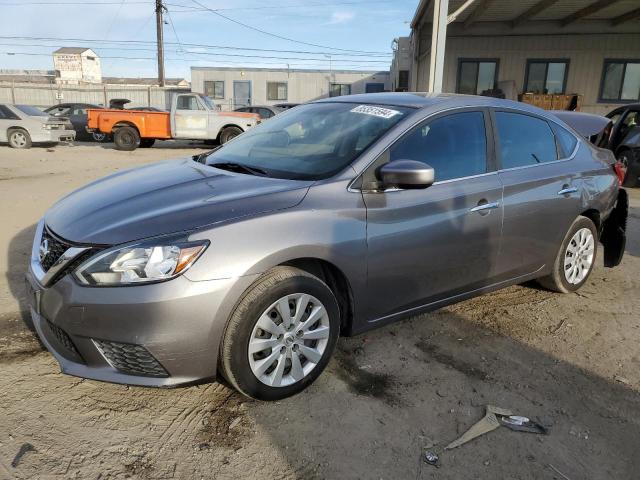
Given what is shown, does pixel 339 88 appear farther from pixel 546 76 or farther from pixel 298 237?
pixel 298 237

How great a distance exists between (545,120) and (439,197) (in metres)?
1.55

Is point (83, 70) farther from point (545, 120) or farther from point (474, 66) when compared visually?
point (545, 120)

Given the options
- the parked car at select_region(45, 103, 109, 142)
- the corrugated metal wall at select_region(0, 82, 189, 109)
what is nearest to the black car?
the parked car at select_region(45, 103, 109, 142)

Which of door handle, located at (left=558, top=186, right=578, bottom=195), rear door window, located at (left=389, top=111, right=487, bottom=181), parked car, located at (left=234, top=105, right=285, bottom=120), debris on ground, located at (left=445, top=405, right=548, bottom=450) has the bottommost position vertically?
debris on ground, located at (left=445, top=405, right=548, bottom=450)

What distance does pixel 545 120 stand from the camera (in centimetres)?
406

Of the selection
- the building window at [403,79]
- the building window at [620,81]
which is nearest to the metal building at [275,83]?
the building window at [403,79]

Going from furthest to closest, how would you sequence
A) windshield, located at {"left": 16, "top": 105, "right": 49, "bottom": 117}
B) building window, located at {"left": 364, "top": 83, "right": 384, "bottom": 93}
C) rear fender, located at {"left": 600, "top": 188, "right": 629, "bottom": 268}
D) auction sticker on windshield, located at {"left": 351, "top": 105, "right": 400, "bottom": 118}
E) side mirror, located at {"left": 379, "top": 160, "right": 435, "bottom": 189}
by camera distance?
building window, located at {"left": 364, "top": 83, "right": 384, "bottom": 93}, windshield, located at {"left": 16, "top": 105, "right": 49, "bottom": 117}, rear fender, located at {"left": 600, "top": 188, "right": 629, "bottom": 268}, auction sticker on windshield, located at {"left": 351, "top": 105, "right": 400, "bottom": 118}, side mirror, located at {"left": 379, "top": 160, "right": 435, "bottom": 189}

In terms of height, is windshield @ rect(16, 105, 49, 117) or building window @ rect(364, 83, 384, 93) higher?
building window @ rect(364, 83, 384, 93)

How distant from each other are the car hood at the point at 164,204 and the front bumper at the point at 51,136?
14.6m

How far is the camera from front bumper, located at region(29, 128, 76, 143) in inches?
618

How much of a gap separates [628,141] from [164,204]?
9.95 metres

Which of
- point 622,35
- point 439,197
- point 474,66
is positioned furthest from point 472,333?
point 622,35

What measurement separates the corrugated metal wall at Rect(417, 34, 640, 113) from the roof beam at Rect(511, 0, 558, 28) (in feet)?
2.40

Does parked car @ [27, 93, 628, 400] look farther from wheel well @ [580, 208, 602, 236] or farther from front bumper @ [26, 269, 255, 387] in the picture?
wheel well @ [580, 208, 602, 236]
